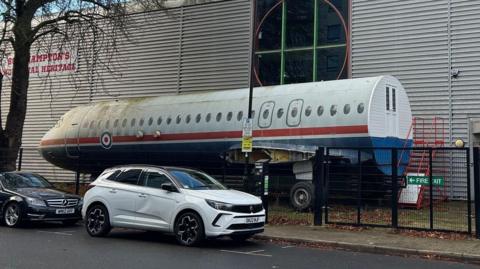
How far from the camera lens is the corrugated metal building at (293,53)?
21.5 m

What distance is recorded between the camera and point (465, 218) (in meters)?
13.3

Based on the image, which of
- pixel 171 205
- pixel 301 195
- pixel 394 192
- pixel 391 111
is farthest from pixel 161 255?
pixel 391 111

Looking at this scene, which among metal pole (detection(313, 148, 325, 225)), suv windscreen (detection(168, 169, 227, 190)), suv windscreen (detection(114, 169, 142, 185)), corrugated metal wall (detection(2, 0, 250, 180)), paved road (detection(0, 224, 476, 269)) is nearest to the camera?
paved road (detection(0, 224, 476, 269))

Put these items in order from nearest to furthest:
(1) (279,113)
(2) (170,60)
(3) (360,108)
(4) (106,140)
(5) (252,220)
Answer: (5) (252,220), (3) (360,108), (1) (279,113), (4) (106,140), (2) (170,60)

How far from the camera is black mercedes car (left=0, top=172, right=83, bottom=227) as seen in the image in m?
14.2

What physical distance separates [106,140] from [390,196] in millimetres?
14866

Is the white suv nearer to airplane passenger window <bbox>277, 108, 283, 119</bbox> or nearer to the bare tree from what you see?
airplane passenger window <bbox>277, 108, 283, 119</bbox>

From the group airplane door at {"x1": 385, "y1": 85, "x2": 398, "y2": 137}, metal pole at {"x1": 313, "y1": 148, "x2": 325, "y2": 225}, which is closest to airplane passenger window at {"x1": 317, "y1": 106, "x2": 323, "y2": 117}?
airplane door at {"x1": 385, "y1": 85, "x2": 398, "y2": 137}

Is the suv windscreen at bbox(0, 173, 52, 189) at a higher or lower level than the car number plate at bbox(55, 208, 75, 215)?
higher

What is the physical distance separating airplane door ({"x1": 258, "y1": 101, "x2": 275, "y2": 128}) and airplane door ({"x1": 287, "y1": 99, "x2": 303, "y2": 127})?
79 centimetres

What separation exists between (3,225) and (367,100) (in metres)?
11.3

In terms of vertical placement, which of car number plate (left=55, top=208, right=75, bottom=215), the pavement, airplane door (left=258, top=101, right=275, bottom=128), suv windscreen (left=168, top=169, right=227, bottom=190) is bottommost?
the pavement

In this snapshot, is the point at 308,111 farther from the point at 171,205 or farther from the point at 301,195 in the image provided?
the point at 171,205

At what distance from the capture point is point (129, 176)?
41.9 ft
